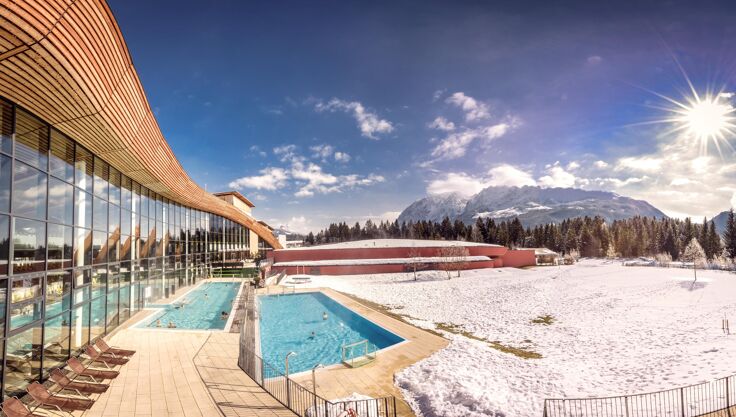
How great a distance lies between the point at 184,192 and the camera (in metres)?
19.8

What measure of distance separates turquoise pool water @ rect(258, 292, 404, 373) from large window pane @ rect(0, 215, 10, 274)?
883 centimetres

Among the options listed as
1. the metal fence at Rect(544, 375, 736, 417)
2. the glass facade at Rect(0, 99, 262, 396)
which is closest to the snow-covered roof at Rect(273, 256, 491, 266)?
the glass facade at Rect(0, 99, 262, 396)

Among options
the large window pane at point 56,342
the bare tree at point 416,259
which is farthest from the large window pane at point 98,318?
the bare tree at point 416,259

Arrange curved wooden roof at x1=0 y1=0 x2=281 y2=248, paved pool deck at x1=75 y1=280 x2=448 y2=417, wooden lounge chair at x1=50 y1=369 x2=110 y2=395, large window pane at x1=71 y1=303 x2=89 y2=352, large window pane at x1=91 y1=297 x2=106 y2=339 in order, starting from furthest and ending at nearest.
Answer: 1. large window pane at x1=91 y1=297 x2=106 y2=339
2. large window pane at x1=71 y1=303 x2=89 y2=352
3. wooden lounge chair at x1=50 y1=369 x2=110 y2=395
4. paved pool deck at x1=75 y1=280 x2=448 y2=417
5. curved wooden roof at x1=0 y1=0 x2=281 y2=248

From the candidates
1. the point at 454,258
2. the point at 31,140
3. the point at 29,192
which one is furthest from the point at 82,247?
the point at 454,258

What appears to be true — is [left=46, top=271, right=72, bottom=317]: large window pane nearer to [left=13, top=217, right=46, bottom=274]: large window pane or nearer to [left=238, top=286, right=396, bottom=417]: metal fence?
[left=13, top=217, right=46, bottom=274]: large window pane

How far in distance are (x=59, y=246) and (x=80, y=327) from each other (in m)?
3.03

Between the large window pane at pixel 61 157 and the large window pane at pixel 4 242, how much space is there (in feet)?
7.16

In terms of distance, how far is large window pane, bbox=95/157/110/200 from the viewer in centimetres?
1172

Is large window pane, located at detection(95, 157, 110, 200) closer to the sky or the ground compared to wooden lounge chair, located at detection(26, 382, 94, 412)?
closer to the sky

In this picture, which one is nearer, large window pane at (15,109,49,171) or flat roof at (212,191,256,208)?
large window pane at (15,109,49,171)

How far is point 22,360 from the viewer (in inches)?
299

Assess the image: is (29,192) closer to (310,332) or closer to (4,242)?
(4,242)

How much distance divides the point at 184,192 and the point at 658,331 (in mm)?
25029
